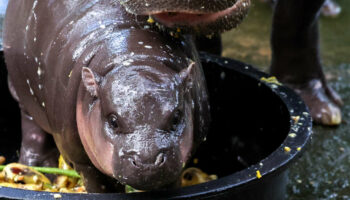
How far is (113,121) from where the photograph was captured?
1.29 metres

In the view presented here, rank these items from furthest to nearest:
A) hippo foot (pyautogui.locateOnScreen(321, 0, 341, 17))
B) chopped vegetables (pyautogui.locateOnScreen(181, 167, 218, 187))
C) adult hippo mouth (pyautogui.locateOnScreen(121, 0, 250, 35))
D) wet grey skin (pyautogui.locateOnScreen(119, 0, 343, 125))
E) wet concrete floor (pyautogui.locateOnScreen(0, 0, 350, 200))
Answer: hippo foot (pyautogui.locateOnScreen(321, 0, 341, 17)), wet grey skin (pyautogui.locateOnScreen(119, 0, 343, 125)), wet concrete floor (pyautogui.locateOnScreen(0, 0, 350, 200)), chopped vegetables (pyautogui.locateOnScreen(181, 167, 218, 187)), adult hippo mouth (pyautogui.locateOnScreen(121, 0, 250, 35))

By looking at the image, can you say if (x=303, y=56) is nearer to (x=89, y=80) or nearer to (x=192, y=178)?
(x=192, y=178)

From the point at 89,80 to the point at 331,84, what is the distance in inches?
88.1

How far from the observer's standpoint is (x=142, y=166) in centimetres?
122

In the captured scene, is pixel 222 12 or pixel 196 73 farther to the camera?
pixel 196 73

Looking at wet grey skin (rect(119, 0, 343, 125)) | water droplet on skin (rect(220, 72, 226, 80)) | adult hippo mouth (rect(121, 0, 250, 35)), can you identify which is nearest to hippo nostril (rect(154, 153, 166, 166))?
adult hippo mouth (rect(121, 0, 250, 35))

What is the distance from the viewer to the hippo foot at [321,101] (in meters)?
2.80

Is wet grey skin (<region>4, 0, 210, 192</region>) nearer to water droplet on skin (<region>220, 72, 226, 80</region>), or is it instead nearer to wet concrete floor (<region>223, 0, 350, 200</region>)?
water droplet on skin (<region>220, 72, 226, 80</region>)

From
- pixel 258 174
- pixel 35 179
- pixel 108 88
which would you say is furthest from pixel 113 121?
pixel 35 179

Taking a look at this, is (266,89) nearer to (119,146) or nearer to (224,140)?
(224,140)

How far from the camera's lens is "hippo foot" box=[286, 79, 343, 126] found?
2.80 m

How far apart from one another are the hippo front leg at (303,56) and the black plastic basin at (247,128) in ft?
2.11

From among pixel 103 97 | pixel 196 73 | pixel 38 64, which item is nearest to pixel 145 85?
pixel 103 97

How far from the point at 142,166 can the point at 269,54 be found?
2726mm
